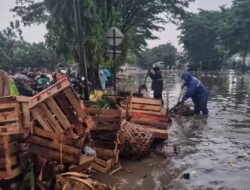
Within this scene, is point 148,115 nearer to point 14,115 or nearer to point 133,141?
point 133,141

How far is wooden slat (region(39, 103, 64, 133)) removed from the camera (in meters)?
4.86

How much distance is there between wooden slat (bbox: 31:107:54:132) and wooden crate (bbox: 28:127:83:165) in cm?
7

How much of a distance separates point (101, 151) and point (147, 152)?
122cm

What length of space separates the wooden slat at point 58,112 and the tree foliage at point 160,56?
7378 cm

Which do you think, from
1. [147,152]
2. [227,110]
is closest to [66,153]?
[147,152]

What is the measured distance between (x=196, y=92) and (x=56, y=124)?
27.8 ft

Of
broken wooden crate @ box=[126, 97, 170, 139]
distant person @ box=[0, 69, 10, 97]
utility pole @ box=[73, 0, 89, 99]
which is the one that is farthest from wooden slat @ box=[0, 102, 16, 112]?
utility pole @ box=[73, 0, 89, 99]

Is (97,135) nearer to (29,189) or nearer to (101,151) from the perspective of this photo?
(101,151)

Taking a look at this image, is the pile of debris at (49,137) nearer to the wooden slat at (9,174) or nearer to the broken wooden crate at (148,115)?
the wooden slat at (9,174)

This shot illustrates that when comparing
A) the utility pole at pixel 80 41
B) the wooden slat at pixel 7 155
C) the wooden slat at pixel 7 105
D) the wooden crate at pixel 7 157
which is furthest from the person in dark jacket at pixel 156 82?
the wooden slat at pixel 7 155

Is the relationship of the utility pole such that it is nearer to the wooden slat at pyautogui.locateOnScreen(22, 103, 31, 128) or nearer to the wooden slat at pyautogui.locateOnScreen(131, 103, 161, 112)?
the wooden slat at pyautogui.locateOnScreen(131, 103, 161, 112)

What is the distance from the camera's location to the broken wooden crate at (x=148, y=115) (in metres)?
7.83

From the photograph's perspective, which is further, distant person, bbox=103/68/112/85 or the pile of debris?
distant person, bbox=103/68/112/85

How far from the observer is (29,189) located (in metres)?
4.56
